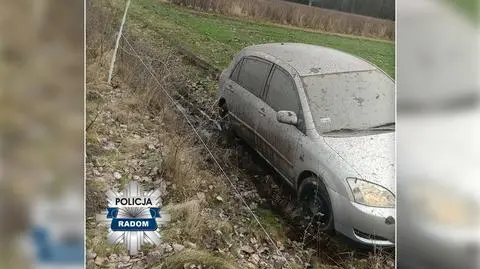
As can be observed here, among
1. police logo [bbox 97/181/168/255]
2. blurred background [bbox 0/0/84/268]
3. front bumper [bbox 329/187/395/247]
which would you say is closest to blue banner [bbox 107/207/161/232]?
police logo [bbox 97/181/168/255]

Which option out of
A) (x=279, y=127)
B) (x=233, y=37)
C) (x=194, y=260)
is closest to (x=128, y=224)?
(x=194, y=260)

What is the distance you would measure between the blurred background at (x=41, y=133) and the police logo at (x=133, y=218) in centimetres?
22

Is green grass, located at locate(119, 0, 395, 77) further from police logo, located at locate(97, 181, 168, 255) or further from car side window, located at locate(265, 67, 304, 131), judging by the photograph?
police logo, located at locate(97, 181, 168, 255)

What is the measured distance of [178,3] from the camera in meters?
4.32

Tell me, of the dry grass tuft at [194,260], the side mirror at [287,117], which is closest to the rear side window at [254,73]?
the side mirror at [287,117]

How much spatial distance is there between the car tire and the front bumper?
5cm

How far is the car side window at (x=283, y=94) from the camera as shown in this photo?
4254 mm

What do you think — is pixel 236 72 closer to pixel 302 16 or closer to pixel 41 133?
pixel 302 16

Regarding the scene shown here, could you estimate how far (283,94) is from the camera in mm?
4281

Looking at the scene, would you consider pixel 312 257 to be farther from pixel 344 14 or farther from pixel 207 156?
pixel 344 14

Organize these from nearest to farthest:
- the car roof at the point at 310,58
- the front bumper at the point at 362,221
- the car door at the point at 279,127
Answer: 1. the front bumper at the point at 362,221
2. the car door at the point at 279,127
3. the car roof at the point at 310,58

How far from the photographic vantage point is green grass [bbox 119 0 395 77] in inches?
170

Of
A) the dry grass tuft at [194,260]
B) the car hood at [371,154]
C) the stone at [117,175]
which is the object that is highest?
the car hood at [371,154]

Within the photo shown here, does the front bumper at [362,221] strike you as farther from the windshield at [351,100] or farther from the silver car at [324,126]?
the windshield at [351,100]
